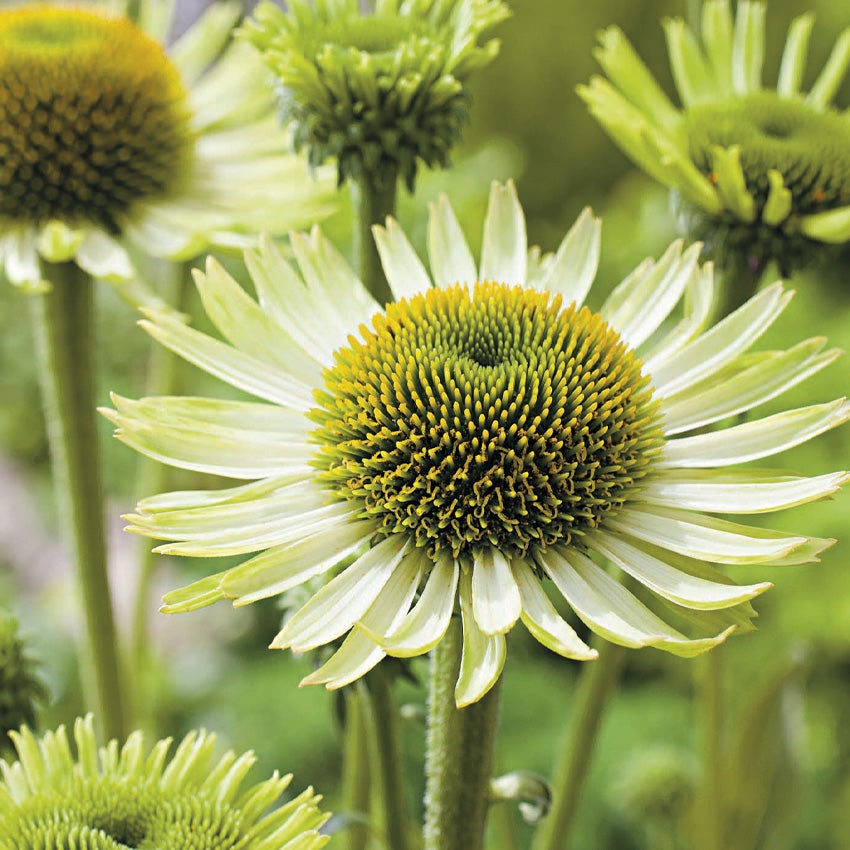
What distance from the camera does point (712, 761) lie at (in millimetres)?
805

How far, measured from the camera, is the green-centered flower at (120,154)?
2.48ft

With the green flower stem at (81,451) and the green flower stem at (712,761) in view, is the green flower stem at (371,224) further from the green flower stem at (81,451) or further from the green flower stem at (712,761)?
the green flower stem at (712,761)

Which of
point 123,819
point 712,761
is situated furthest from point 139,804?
point 712,761

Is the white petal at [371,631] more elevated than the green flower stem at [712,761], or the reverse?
the white petal at [371,631]

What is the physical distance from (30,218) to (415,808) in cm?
57

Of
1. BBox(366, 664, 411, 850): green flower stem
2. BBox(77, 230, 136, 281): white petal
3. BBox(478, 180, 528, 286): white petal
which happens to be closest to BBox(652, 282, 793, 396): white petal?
BBox(478, 180, 528, 286): white petal

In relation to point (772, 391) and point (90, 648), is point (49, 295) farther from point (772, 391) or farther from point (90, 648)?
point (772, 391)

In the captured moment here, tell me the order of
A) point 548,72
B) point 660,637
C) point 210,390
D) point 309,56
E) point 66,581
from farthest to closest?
point 548,72 → point 210,390 → point 66,581 → point 309,56 → point 660,637

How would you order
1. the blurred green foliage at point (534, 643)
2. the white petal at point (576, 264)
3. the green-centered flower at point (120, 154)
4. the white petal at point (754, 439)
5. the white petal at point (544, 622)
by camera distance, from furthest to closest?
the blurred green foliage at point (534, 643) < the green-centered flower at point (120, 154) < the white petal at point (576, 264) < the white petal at point (754, 439) < the white petal at point (544, 622)

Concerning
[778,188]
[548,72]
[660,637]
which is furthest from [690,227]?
[548,72]

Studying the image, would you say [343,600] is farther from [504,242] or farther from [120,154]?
[120,154]

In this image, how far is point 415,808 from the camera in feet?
3.10

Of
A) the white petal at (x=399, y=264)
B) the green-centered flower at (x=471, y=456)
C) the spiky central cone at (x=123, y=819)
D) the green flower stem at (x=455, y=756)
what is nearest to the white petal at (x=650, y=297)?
the green-centered flower at (x=471, y=456)

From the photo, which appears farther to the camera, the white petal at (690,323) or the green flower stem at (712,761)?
the green flower stem at (712,761)
